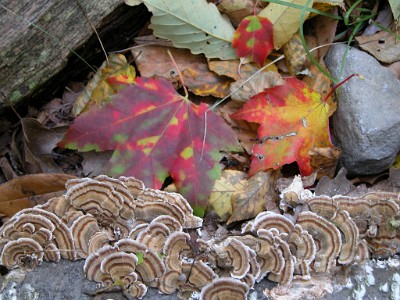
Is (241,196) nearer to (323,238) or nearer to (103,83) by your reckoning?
(323,238)

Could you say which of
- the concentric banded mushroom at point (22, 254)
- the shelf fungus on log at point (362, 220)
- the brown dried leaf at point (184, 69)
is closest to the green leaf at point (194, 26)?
the brown dried leaf at point (184, 69)

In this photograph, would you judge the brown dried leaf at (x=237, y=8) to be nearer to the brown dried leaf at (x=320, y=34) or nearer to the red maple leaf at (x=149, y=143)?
the brown dried leaf at (x=320, y=34)

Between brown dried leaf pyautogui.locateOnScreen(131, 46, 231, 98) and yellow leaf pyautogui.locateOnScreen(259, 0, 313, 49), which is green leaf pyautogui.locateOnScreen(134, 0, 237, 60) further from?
yellow leaf pyautogui.locateOnScreen(259, 0, 313, 49)

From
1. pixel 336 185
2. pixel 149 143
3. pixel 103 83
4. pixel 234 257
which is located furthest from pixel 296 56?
pixel 234 257

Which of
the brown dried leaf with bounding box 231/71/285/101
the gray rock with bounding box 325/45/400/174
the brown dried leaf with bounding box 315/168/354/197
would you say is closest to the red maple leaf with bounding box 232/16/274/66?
the brown dried leaf with bounding box 231/71/285/101

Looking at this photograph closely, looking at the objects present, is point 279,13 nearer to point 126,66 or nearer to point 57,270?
point 126,66

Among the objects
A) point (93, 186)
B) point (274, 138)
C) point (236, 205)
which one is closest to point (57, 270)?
point (93, 186)
